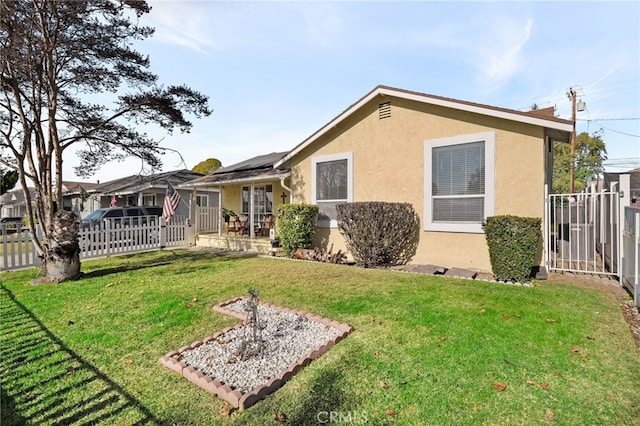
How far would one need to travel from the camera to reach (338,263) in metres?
9.59

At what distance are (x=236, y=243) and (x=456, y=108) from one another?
9673mm

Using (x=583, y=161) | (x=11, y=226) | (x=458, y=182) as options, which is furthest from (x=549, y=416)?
(x=583, y=161)

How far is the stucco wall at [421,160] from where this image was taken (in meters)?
7.32

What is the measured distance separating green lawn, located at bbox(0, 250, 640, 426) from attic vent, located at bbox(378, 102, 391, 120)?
5.33 m

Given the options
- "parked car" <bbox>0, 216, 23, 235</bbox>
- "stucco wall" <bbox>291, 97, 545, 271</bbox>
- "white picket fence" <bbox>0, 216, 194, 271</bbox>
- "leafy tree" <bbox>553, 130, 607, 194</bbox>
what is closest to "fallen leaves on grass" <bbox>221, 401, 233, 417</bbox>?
"stucco wall" <bbox>291, 97, 545, 271</bbox>

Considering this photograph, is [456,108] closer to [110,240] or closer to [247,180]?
[247,180]

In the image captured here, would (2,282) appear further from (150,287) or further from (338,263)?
(338,263)

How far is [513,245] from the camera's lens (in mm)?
6734

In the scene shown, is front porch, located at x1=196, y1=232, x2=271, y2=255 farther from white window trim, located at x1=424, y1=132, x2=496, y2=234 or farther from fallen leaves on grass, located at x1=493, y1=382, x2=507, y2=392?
fallen leaves on grass, located at x1=493, y1=382, x2=507, y2=392

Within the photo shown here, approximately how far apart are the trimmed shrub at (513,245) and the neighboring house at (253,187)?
7258 millimetres

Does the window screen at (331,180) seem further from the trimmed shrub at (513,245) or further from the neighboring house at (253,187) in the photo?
the trimmed shrub at (513,245)

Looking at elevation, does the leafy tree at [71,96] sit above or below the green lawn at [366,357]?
above

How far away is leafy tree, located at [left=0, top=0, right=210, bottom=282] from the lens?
715cm

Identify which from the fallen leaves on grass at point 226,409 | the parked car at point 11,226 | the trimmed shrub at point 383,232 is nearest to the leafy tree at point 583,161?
the trimmed shrub at point 383,232
